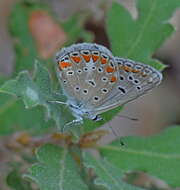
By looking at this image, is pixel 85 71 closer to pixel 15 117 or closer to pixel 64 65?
pixel 64 65

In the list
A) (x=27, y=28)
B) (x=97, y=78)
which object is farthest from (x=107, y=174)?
(x=27, y=28)

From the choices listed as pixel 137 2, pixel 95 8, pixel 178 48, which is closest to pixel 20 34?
pixel 95 8

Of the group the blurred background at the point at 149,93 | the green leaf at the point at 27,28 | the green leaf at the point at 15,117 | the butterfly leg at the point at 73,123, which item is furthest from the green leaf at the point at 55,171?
the blurred background at the point at 149,93

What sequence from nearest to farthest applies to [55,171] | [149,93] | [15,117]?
[55,171] → [15,117] → [149,93]

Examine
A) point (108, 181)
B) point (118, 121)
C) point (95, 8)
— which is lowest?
point (118, 121)

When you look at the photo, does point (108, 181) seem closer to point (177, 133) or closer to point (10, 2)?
point (177, 133)

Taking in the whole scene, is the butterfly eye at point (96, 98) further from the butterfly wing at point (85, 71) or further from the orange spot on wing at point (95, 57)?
the orange spot on wing at point (95, 57)

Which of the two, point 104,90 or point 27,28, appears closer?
point 104,90
